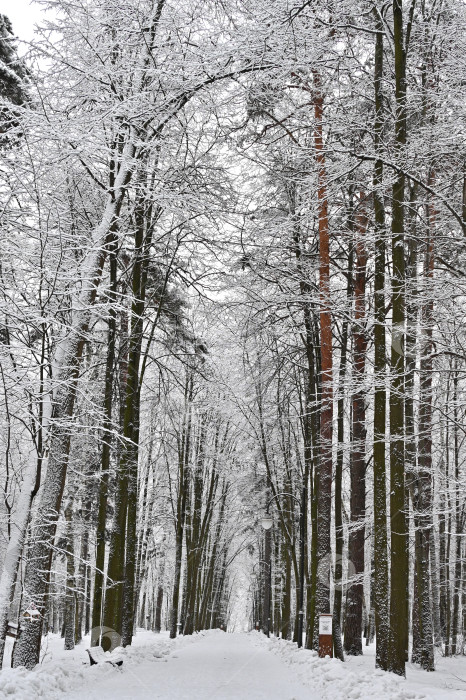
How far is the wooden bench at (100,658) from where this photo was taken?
10.7 m

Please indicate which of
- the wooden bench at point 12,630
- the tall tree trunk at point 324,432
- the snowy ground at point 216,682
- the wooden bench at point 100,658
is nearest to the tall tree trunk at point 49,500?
the snowy ground at point 216,682

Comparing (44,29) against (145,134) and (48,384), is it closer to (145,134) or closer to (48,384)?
(145,134)

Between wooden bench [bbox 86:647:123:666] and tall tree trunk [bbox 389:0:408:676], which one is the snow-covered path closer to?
wooden bench [bbox 86:647:123:666]

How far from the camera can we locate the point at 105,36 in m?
9.34

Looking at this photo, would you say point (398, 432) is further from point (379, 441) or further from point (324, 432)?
point (324, 432)

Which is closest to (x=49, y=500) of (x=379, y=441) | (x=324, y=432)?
(x=379, y=441)

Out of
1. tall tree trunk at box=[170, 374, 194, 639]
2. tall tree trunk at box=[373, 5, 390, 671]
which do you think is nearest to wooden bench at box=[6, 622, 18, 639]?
tall tree trunk at box=[373, 5, 390, 671]

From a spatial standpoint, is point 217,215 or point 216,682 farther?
point 217,215

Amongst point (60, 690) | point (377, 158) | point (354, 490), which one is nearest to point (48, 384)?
point (60, 690)

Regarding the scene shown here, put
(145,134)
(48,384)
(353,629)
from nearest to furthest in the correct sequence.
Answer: (48,384) < (145,134) < (353,629)

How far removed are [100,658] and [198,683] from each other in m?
1.84

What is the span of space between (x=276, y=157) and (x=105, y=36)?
5046 mm

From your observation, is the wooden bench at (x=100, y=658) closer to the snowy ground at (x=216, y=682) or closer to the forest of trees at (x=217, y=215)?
the snowy ground at (x=216, y=682)

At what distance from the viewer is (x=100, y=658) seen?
10781 mm
